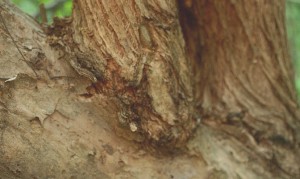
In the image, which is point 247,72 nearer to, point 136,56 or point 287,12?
point 136,56

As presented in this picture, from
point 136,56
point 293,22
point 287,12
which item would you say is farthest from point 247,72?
point 293,22

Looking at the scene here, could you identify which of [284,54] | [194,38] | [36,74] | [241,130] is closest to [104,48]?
[36,74]

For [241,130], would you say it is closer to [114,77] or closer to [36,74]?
[114,77]

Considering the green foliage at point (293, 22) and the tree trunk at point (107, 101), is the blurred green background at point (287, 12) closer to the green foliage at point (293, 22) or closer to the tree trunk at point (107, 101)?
the green foliage at point (293, 22)

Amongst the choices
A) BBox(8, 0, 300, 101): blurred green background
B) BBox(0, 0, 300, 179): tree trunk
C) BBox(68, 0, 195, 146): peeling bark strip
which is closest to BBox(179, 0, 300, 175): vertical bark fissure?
BBox(0, 0, 300, 179): tree trunk

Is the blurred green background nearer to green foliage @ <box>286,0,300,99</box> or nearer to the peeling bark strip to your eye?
green foliage @ <box>286,0,300,99</box>
